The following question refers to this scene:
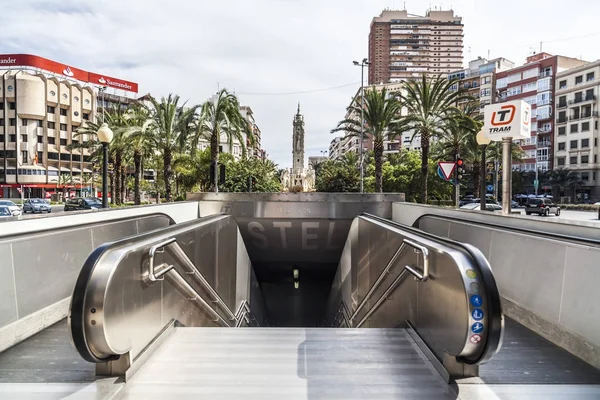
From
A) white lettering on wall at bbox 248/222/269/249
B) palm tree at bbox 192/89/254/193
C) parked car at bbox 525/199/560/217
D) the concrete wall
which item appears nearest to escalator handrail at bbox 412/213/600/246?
→ the concrete wall

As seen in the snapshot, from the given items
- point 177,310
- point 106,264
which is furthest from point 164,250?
point 106,264

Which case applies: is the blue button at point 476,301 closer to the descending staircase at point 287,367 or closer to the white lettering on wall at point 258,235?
the descending staircase at point 287,367

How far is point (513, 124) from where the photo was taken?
8.85m

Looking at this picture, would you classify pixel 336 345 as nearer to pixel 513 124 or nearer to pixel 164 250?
pixel 164 250

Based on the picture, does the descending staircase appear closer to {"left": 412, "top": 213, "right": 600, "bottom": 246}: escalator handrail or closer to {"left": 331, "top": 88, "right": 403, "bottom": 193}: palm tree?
{"left": 412, "top": 213, "right": 600, "bottom": 246}: escalator handrail

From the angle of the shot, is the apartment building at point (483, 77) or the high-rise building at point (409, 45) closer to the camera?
the apartment building at point (483, 77)

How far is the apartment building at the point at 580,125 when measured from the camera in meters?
60.6

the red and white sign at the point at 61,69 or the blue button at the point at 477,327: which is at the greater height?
the red and white sign at the point at 61,69

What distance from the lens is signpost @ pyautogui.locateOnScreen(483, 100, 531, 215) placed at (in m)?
8.71

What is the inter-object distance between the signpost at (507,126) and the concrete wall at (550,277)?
2545mm

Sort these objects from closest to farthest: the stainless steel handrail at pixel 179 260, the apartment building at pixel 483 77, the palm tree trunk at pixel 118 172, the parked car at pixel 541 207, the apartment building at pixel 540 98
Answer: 1. the stainless steel handrail at pixel 179 260
2. the palm tree trunk at pixel 118 172
3. the parked car at pixel 541 207
4. the apartment building at pixel 540 98
5. the apartment building at pixel 483 77

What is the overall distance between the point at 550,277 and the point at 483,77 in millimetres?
91220

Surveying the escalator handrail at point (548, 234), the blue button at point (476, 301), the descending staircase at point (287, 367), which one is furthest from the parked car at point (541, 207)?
the blue button at point (476, 301)

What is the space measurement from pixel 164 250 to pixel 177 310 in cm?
104
